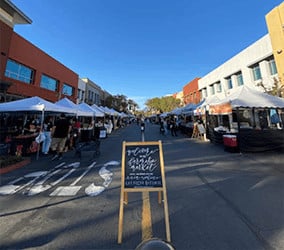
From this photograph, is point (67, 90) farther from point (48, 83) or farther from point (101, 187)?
point (101, 187)

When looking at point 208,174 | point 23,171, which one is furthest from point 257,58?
point 23,171

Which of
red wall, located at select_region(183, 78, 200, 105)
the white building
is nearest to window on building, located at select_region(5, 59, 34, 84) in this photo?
the white building

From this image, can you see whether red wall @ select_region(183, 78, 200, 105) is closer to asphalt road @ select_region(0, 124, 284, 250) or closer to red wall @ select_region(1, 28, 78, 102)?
red wall @ select_region(1, 28, 78, 102)

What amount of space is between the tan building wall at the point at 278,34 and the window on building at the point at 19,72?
884 inches

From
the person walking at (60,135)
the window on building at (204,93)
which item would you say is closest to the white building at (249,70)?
the window on building at (204,93)

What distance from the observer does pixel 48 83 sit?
2005 centimetres

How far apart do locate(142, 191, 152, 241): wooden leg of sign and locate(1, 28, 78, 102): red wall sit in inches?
615

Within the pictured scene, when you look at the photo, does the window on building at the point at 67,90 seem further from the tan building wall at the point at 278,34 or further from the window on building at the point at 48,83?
the tan building wall at the point at 278,34

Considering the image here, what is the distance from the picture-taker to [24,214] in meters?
3.10

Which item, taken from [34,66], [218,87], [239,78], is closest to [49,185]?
[34,66]

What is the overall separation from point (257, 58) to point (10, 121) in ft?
78.9

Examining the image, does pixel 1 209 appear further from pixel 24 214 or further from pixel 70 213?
pixel 70 213

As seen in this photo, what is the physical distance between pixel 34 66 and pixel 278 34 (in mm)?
22919

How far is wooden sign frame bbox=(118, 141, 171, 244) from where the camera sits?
2.50 metres
